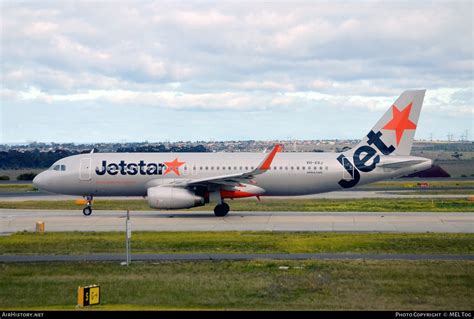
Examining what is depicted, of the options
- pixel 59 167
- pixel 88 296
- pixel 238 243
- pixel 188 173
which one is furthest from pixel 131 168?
pixel 88 296

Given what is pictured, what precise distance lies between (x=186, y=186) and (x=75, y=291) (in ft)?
71.8

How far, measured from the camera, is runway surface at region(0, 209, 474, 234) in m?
34.9

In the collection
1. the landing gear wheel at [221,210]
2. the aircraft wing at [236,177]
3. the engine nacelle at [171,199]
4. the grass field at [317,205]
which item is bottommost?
the grass field at [317,205]

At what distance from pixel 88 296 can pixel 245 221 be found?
22259 millimetres

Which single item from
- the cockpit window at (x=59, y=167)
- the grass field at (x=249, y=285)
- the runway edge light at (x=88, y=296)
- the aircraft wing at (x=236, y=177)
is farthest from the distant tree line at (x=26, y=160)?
the runway edge light at (x=88, y=296)

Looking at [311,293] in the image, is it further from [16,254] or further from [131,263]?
[16,254]

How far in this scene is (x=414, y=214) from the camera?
1661 inches

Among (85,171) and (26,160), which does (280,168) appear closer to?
(85,171)

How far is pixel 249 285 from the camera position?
19812mm

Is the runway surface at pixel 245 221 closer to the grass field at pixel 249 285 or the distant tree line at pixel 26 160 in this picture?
the grass field at pixel 249 285

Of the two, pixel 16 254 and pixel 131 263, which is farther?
pixel 16 254

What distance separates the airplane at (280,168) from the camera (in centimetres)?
4247

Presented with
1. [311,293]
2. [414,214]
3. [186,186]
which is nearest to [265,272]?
[311,293]

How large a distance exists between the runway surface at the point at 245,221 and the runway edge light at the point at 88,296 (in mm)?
17727
